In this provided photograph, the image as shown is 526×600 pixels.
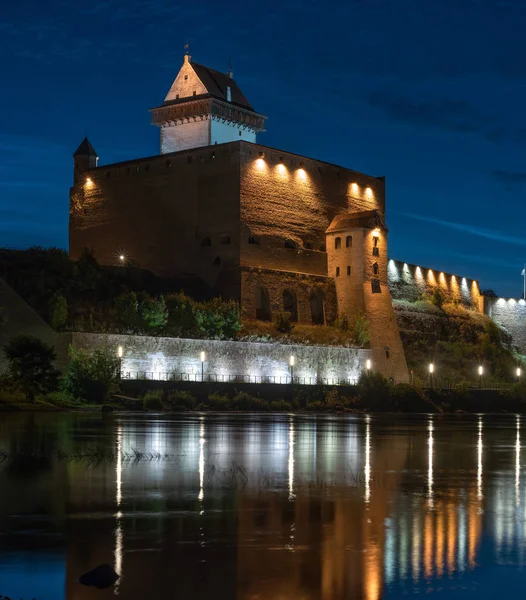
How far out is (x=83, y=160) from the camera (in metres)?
54.0

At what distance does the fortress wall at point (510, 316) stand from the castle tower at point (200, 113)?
20087 mm

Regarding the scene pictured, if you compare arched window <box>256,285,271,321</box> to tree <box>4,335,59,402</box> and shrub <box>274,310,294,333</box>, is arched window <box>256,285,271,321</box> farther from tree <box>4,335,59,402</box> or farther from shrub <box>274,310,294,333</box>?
tree <box>4,335,59,402</box>

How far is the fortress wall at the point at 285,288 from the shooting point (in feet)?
153

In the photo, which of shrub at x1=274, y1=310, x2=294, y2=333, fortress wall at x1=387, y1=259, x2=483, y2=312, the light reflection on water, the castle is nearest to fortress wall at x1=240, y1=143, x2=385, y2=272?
the castle

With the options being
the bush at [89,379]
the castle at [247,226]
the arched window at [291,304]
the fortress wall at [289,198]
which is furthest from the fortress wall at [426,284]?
the bush at [89,379]

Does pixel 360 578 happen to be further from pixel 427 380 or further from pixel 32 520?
pixel 427 380

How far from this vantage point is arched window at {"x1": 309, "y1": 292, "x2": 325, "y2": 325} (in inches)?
1977

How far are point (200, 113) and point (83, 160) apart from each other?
6531 millimetres

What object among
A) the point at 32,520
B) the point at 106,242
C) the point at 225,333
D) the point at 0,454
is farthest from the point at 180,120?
the point at 32,520

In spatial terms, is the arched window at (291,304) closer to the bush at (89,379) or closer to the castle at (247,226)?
the castle at (247,226)

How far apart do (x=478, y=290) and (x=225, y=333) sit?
29.1 meters

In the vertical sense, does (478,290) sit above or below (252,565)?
above

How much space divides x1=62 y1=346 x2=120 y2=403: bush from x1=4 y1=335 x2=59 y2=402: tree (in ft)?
3.37

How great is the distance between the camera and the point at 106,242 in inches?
2032
